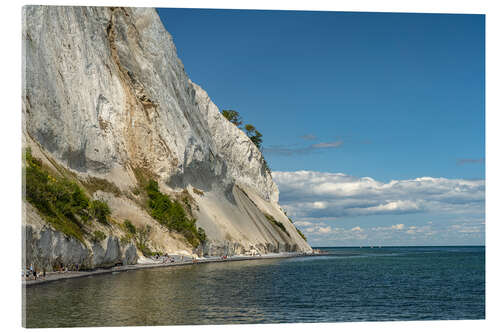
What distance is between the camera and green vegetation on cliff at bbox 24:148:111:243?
27.6m

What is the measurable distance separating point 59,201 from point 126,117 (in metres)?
21.9

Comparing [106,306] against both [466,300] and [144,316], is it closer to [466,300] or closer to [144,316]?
[144,316]

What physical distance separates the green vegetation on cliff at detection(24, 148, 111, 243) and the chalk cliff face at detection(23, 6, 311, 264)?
8.01 ft

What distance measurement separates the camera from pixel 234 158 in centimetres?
8788

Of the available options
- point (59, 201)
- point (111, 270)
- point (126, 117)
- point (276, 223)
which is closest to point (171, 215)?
point (126, 117)

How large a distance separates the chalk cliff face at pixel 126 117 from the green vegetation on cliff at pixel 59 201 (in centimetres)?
244

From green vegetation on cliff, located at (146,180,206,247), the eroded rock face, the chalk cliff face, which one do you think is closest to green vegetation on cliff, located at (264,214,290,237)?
the chalk cliff face

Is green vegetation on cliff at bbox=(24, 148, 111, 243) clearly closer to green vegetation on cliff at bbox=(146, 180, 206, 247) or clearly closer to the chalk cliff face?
the chalk cliff face

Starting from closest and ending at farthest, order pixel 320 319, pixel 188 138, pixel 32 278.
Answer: pixel 320 319 < pixel 32 278 < pixel 188 138

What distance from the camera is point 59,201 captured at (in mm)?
30891

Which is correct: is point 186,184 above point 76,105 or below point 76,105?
below
